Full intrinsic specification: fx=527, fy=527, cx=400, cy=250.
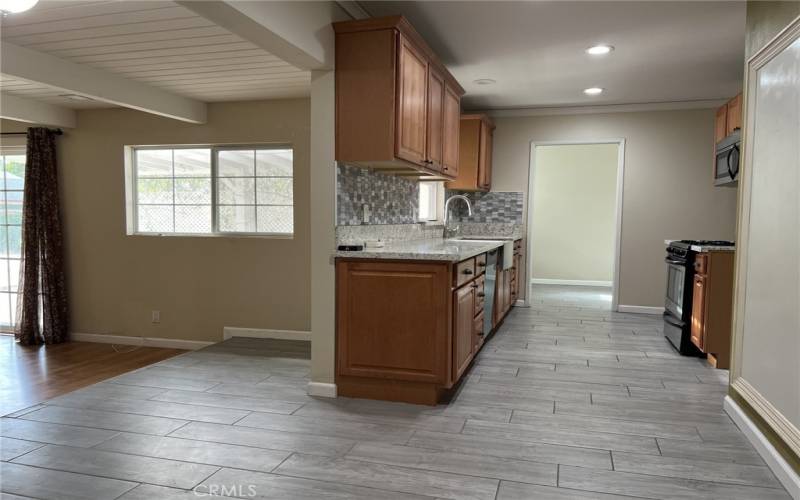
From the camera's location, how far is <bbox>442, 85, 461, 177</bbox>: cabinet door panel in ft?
13.6

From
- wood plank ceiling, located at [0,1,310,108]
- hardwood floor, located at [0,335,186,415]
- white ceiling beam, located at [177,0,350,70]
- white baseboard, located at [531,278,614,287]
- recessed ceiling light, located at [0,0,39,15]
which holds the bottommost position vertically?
hardwood floor, located at [0,335,186,415]

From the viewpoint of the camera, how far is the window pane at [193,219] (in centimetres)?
527

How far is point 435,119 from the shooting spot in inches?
152

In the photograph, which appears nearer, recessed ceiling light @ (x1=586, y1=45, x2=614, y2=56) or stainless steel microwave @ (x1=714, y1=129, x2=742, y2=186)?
recessed ceiling light @ (x1=586, y1=45, x2=614, y2=56)

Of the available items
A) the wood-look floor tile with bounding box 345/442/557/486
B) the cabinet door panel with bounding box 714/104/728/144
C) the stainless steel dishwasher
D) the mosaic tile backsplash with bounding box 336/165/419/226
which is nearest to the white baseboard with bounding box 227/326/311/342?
the mosaic tile backsplash with bounding box 336/165/419/226

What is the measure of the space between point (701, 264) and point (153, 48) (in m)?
4.21

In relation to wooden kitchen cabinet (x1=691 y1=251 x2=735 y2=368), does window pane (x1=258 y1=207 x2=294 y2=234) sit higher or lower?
higher

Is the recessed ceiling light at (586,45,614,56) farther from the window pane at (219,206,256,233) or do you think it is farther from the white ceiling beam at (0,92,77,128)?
the white ceiling beam at (0,92,77,128)

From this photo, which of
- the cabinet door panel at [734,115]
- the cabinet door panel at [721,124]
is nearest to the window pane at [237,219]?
the cabinet door panel at [734,115]

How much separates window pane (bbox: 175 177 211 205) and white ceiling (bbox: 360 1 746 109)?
2.65m

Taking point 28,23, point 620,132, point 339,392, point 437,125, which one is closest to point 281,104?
point 437,125

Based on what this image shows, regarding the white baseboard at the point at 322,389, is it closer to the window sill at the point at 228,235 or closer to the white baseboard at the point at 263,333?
the white baseboard at the point at 263,333

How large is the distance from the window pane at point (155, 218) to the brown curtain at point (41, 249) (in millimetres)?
894

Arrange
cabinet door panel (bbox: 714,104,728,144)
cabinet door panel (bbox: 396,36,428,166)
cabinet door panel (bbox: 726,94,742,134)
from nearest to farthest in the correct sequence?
1. cabinet door panel (bbox: 396,36,428,166)
2. cabinet door panel (bbox: 726,94,742,134)
3. cabinet door panel (bbox: 714,104,728,144)
